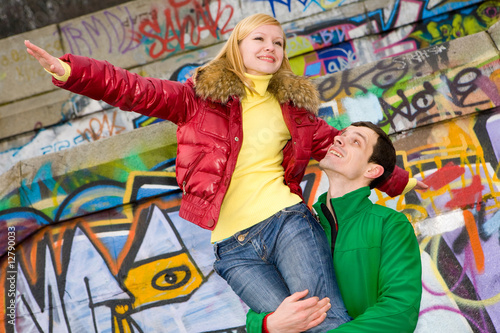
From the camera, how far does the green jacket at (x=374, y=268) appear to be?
233 centimetres

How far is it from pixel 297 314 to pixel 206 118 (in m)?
1.27

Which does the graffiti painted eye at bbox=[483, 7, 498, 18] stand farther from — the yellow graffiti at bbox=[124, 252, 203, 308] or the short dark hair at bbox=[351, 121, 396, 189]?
the yellow graffiti at bbox=[124, 252, 203, 308]

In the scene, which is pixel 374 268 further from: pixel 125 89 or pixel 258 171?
pixel 125 89

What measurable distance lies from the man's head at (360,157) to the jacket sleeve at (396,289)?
1.37ft

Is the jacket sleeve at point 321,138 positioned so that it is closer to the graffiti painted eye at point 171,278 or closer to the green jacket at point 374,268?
the green jacket at point 374,268

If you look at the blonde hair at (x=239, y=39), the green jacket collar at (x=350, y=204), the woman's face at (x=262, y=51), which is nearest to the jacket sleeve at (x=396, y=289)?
the green jacket collar at (x=350, y=204)

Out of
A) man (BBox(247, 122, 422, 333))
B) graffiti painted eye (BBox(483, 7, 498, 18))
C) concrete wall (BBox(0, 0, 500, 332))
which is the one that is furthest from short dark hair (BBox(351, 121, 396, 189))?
graffiti painted eye (BBox(483, 7, 498, 18))

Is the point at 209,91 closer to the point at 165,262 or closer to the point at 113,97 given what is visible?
the point at 113,97

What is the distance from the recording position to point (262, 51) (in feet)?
9.95

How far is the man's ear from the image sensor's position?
2891 mm

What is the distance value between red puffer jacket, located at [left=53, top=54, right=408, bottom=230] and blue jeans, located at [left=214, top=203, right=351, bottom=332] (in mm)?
236

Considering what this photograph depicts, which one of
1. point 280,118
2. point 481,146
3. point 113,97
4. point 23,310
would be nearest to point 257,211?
point 280,118

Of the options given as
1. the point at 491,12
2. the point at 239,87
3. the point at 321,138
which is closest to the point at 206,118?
the point at 239,87

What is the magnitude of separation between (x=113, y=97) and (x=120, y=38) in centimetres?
646
